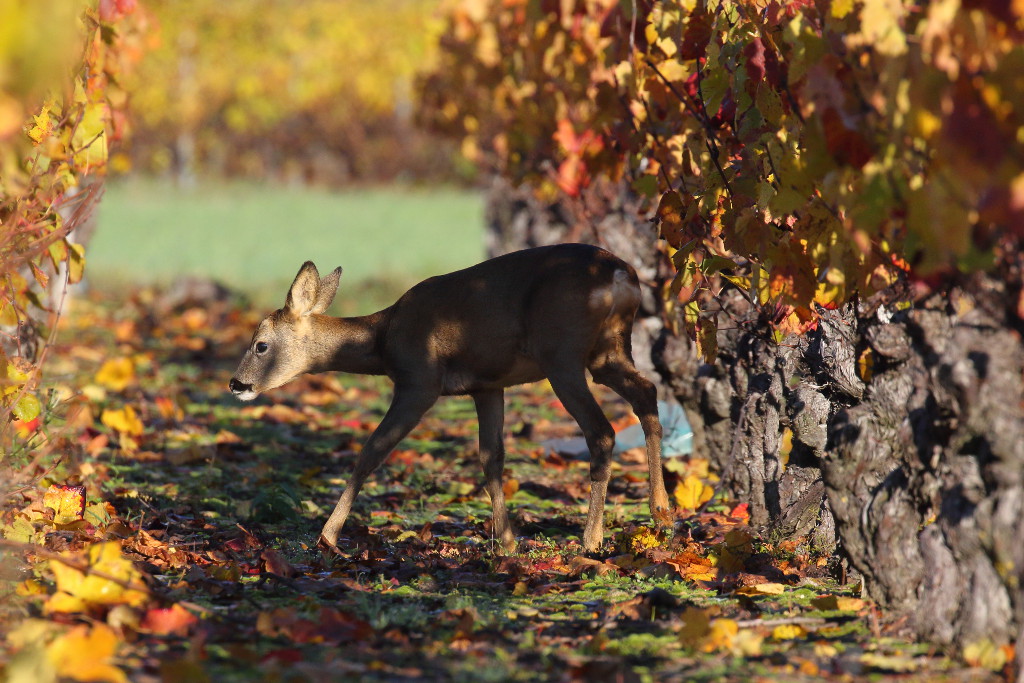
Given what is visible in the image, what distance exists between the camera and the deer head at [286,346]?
21.1 feet

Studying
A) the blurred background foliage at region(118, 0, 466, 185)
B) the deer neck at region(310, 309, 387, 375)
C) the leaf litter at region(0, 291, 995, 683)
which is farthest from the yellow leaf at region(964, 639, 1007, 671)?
the blurred background foliage at region(118, 0, 466, 185)

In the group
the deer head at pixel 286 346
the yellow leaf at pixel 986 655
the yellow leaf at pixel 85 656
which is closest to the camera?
the yellow leaf at pixel 85 656

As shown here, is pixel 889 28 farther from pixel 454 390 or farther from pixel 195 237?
pixel 195 237

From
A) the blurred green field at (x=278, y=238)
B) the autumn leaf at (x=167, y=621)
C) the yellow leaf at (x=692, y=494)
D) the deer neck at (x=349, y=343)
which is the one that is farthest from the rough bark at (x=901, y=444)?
the blurred green field at (x=278, y=238)

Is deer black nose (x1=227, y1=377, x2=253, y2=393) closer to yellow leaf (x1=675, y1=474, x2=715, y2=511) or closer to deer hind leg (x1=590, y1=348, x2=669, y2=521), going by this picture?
deer hind leg (x1=590, y1=348, x2=669, y2=521)

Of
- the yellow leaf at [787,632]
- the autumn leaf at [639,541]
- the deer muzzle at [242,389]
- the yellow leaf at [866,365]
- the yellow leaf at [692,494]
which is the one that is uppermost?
the yellow leaf at [866,365]

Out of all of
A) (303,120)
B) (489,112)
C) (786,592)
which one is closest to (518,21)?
(489,112)

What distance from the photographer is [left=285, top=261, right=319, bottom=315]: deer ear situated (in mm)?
6332

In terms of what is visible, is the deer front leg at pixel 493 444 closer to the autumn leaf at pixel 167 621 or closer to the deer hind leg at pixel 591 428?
the deer hind leg at pixel 591 428

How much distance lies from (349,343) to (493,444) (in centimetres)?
92

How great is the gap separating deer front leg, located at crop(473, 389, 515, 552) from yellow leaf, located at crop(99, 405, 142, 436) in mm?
2644

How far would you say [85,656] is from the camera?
11.5 ft

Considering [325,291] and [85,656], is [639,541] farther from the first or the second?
[85,656]

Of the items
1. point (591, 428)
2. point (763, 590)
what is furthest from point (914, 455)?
point (591, 428)
